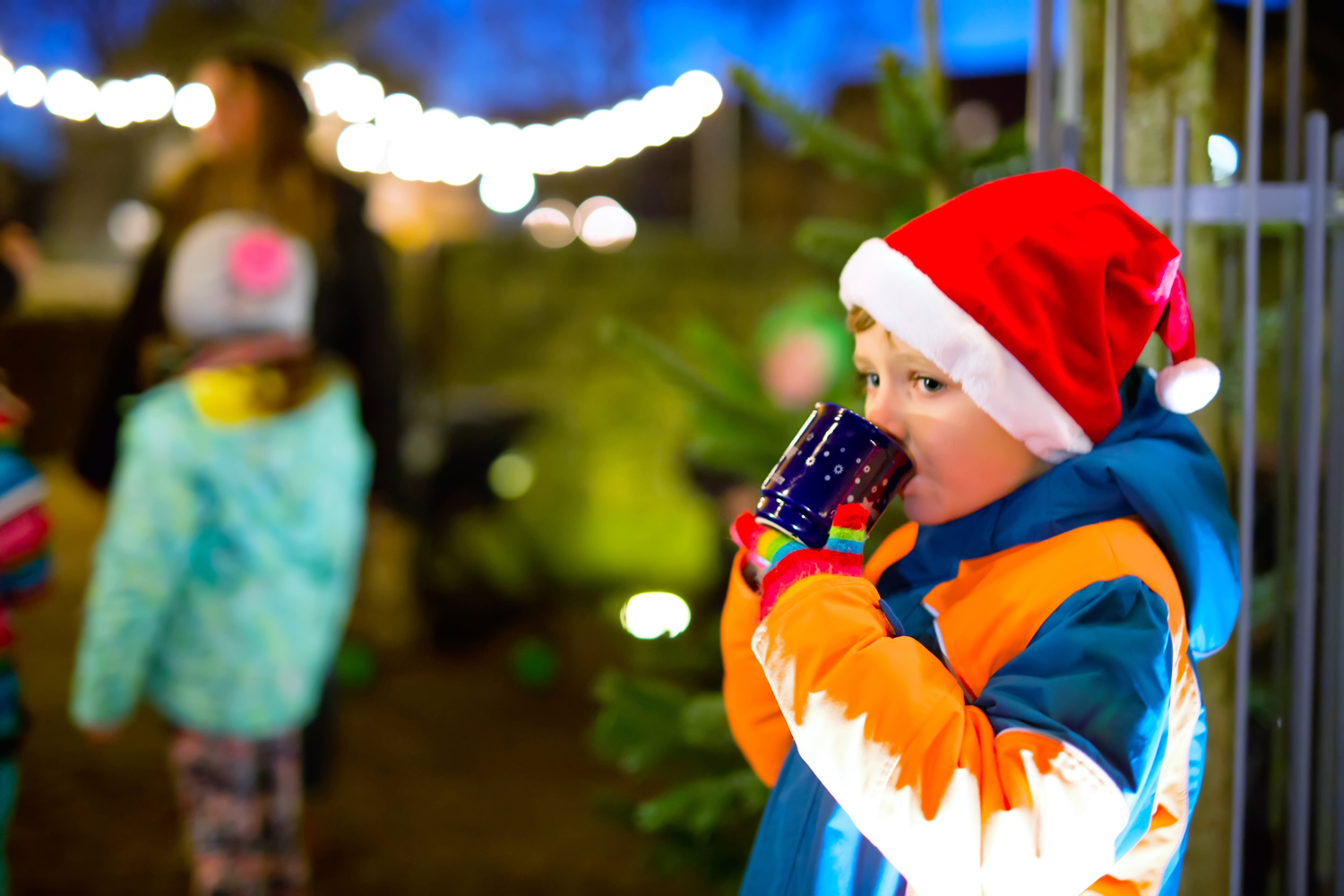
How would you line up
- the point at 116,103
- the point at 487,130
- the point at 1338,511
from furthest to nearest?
1. the point at 487,130
2. the point at 116,103
3. the point at 1338,511

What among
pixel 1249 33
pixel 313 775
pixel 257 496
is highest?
pixel 1249 33

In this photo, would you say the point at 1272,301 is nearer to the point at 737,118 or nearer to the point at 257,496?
the point at 257,496

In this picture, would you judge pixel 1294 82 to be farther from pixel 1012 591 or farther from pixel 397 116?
pixel 397 116

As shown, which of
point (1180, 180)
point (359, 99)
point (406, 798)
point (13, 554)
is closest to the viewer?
point (1180, 180)

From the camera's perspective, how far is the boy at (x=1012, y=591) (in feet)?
3.01

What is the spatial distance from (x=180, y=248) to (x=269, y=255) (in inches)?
8.7

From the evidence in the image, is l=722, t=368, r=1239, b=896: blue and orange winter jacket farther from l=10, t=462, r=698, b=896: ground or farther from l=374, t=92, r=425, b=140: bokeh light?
l=374, t=92, r=425, b=140: bokeh light

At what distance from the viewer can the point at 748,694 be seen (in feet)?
4.12

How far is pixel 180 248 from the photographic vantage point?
2482 mm

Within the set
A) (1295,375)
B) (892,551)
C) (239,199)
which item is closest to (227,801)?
(239,199)

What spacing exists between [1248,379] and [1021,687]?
0.77 meters

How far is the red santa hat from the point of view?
3.39 ft

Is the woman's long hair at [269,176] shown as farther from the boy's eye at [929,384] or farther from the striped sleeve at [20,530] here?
the boy's eye at [929,384]

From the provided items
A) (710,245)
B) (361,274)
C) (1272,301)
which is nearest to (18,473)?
(361,274)
